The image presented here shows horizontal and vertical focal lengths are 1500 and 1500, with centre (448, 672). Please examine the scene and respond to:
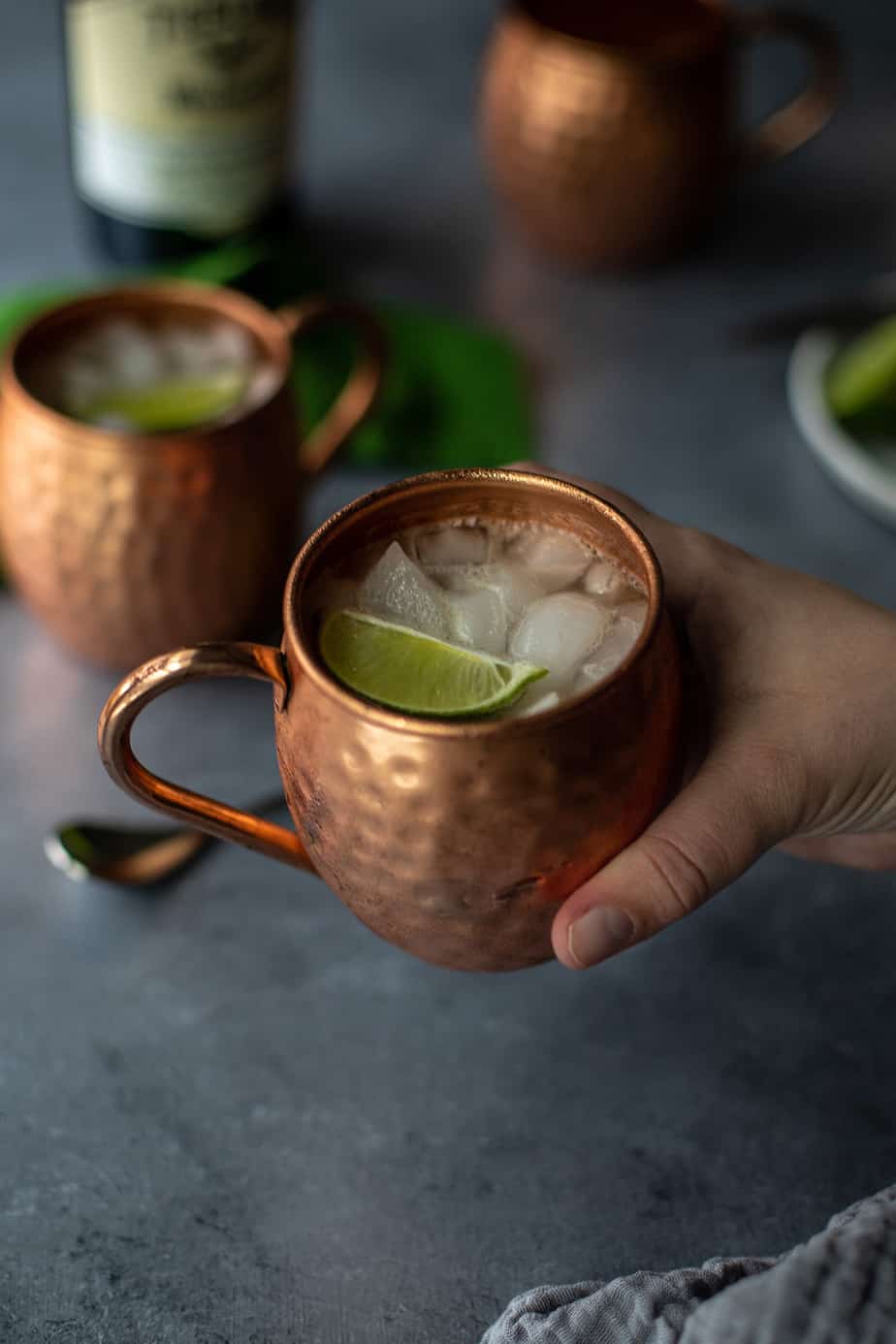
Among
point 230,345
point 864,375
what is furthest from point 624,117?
point 230,345

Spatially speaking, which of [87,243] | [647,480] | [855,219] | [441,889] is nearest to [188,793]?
[441,889]

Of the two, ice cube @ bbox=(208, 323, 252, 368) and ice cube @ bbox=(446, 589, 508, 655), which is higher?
ice cube @ bbox=(446, 589, 508, 655)

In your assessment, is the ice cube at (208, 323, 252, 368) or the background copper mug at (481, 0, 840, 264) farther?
the background copper mug at (481, 0, 840, 264)

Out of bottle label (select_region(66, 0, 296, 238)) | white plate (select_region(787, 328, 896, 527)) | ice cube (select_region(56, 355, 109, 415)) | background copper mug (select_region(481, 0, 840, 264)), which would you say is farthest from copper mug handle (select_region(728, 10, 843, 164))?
ice cube (select_region(56, 355, 109, 415))

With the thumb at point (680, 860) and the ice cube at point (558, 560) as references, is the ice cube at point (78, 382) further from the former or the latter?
the thumb at point (680, 860)

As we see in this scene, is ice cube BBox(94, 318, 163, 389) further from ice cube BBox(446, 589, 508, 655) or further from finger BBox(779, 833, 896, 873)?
Answer: finger BBox(779, 833, 896, 873)

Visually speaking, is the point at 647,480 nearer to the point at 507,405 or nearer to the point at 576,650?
the point at 507,405
